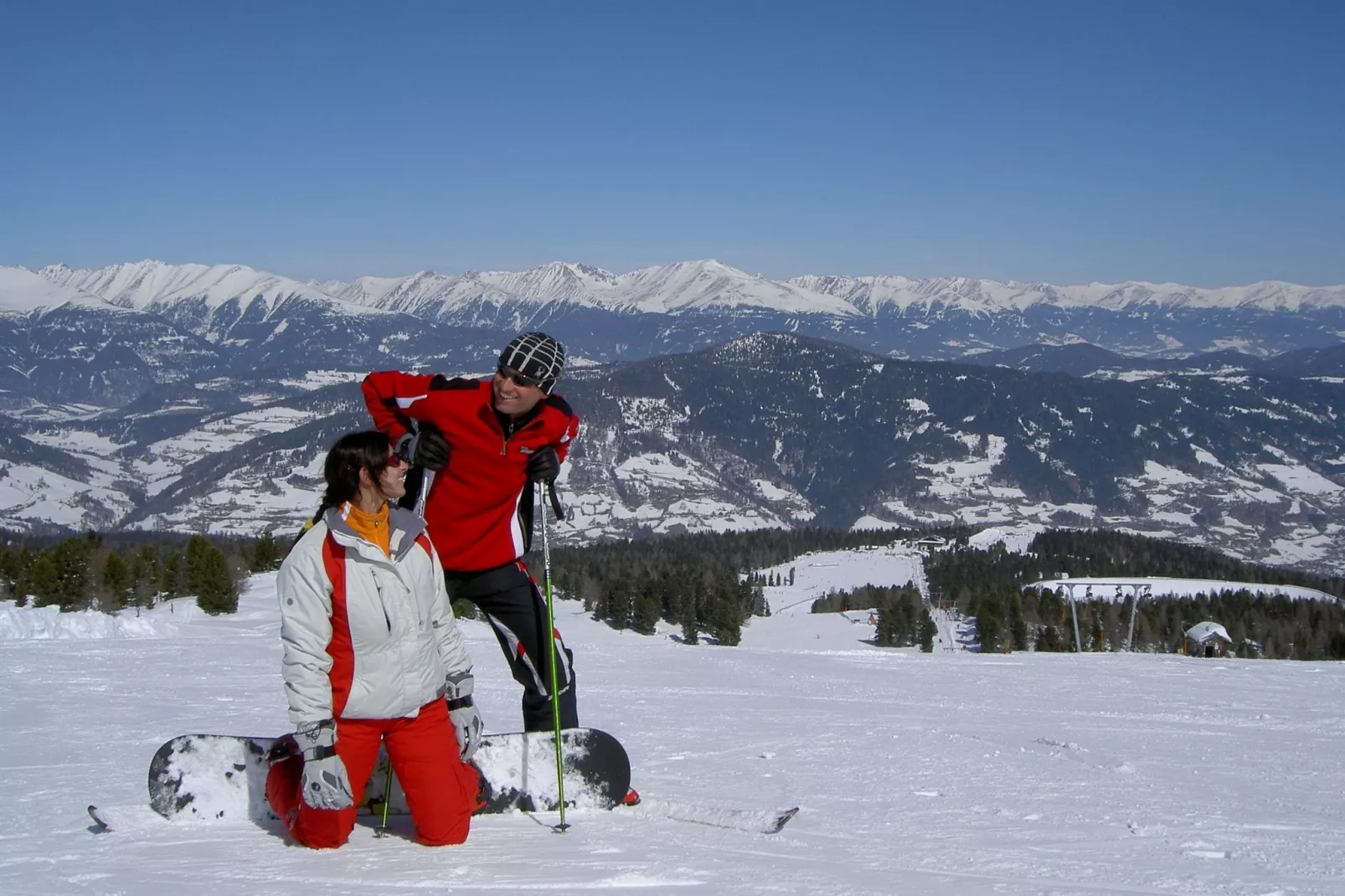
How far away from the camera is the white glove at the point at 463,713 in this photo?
505 centimetres

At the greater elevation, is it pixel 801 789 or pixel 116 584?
pixel 116 584

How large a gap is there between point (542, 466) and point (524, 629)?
3.14 ft

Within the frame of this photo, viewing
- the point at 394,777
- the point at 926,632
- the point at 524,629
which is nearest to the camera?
the point at 394,777

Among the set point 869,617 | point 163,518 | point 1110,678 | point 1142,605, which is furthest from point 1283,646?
point 163,518

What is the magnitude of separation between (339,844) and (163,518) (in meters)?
217

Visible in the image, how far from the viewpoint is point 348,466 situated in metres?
4.69

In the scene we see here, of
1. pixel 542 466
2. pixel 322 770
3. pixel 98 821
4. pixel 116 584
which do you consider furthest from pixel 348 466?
pixel 116 584

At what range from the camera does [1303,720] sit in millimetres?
10609

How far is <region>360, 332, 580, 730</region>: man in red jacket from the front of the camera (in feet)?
17.3

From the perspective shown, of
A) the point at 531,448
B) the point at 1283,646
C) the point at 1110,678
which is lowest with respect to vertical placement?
the point at 1283,646

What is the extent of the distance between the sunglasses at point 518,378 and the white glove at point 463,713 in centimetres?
152

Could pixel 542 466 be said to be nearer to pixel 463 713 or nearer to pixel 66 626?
pixel 463 713

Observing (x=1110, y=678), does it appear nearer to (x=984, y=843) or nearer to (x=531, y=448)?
(x=984, y=843)

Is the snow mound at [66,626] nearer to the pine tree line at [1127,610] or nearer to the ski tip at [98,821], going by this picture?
the ski tip at [98,821]
